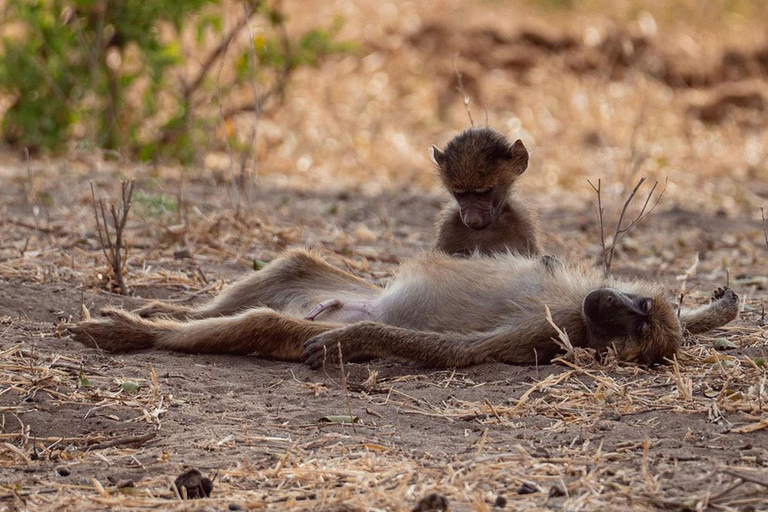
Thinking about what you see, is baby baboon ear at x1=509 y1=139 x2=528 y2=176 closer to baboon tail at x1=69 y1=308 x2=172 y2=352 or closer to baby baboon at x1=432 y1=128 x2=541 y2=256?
baby baboon at x1=432 y1=128 x2=541 y2=256

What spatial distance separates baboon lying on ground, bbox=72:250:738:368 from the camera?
4629mm

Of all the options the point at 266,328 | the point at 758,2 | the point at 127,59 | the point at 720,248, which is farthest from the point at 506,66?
the point at 266,328

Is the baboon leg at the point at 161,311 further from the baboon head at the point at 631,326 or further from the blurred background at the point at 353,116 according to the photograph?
the baboon head at the point at 631,326

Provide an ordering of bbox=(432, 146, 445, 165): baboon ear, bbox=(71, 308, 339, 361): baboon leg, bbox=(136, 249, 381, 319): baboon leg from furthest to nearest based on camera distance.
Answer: bbox=(432, 146, 445, 165): baboon ear, bbox=(136, 249, 381, 319): baboon leg, bbox=(71, 308, 339, 361): baboon leg

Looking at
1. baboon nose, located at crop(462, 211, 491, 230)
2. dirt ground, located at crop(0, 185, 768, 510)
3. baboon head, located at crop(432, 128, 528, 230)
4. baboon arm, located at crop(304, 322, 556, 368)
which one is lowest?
dirt ground, located at crop(0, 185, 768, 510)

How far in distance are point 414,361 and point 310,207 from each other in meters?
4.79

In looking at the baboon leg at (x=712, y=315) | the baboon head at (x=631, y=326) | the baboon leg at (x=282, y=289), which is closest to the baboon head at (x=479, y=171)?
the baboon leg at (x=282, y=289)

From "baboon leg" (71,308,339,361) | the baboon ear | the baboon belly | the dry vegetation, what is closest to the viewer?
the dry vegetation

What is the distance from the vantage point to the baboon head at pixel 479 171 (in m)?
5.96

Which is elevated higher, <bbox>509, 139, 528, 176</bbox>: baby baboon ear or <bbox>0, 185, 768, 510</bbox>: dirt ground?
<bbox>509, 139, 528, 176</bbox>: baby baboon ear

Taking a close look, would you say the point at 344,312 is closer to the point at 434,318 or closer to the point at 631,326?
the point at 434,318

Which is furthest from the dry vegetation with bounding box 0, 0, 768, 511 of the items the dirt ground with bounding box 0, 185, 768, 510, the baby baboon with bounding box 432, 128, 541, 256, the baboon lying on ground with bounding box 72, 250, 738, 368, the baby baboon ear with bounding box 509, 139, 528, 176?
the baby baboon ear with bounding box 509, 139, 528, 176

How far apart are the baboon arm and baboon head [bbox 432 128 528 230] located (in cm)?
132

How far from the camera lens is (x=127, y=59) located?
1113cm
